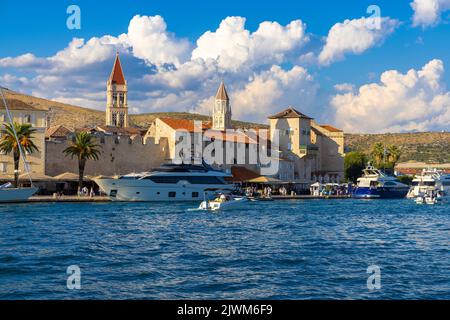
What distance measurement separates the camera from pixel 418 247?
27891 millimetres

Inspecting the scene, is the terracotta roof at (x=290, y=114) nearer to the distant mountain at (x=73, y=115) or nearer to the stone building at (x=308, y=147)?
the stone building at (x=308, y=147)

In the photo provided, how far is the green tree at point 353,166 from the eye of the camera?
104 meters

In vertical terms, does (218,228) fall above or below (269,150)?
below

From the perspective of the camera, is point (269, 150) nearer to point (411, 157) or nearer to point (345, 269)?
point (345, 269)

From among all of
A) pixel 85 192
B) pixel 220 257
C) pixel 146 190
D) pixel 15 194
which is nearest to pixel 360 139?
pixel 146 190

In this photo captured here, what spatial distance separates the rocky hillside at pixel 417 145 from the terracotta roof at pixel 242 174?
99703 millimetres

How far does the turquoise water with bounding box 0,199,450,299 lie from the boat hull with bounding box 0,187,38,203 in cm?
1410

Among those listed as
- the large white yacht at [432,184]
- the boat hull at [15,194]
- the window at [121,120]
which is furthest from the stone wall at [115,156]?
the window at [121,120]

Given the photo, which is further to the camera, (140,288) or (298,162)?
(298,162)

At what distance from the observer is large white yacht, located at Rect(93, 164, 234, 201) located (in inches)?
2559

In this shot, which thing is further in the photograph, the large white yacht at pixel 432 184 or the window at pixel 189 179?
the large white yacht at pixel 432 184
